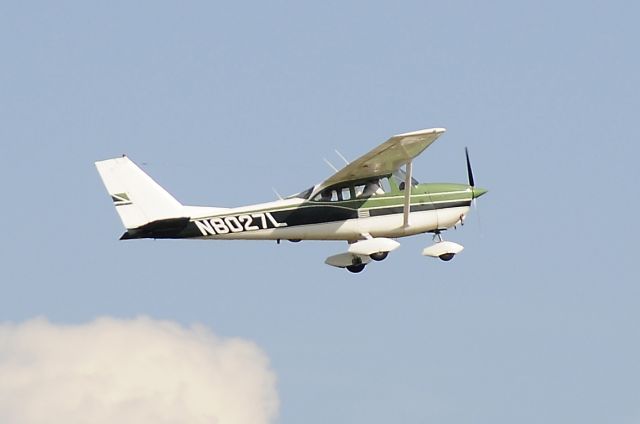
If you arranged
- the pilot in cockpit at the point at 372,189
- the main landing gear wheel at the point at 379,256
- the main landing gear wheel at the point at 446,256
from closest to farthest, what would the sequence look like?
the main landing gear wheel at the point at 379,256 → the pilot in cockpit at the point at 372,189 → the main landing gear wheel at the point at 446,256

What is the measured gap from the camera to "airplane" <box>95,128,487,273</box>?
5409 centimetres

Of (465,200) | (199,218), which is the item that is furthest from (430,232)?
(199,218)

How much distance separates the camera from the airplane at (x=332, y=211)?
54.1 m

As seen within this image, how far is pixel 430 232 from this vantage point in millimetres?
55688

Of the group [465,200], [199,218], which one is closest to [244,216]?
[199,218]

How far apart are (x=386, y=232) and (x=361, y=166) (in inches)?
58.5

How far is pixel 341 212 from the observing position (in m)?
54.8

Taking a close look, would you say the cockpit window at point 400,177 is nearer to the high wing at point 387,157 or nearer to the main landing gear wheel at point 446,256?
the high wing at point 387,157

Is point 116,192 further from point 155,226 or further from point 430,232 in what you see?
point 430,232

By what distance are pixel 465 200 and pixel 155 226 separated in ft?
20.9

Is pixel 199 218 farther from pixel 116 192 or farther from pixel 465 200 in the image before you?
pixel 465 200

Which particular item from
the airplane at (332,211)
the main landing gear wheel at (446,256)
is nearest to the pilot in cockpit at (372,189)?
the airplane at (332,211)

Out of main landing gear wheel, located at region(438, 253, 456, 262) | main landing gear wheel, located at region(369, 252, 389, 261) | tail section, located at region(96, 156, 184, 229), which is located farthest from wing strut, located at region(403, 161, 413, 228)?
tail section, located at region(96, 156, 184, 229)

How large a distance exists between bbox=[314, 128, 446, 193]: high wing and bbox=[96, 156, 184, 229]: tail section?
2.96 meters
